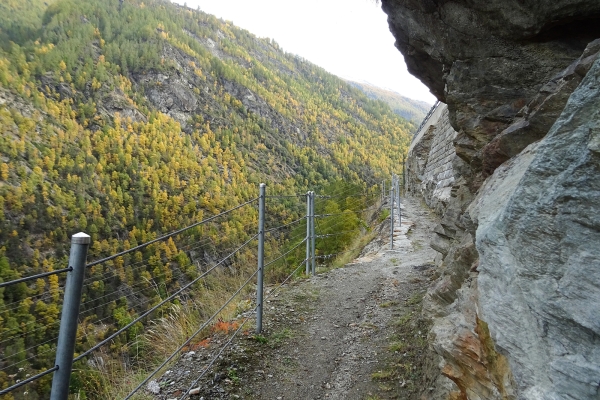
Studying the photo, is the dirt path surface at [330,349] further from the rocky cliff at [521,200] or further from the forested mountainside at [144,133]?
the forested mountainside at [144,133]

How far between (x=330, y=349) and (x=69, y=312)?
3054 mm

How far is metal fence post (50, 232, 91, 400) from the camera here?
63.2 inches

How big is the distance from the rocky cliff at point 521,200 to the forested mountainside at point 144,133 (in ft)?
45.0

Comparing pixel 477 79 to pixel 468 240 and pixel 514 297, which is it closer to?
pixel 468 240

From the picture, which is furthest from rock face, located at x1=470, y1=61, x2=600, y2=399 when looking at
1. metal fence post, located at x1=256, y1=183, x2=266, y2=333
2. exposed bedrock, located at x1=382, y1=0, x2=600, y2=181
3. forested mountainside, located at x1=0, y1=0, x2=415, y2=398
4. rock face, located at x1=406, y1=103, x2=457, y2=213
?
forested mountainside, located at x1=0, y1=0, x2=415, y2=398

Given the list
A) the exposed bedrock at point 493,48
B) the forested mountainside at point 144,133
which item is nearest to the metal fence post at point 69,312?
the exposed bedrock at point 493,48

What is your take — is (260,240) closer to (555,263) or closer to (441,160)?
(555,263)

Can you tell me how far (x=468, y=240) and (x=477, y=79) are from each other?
1333 mm

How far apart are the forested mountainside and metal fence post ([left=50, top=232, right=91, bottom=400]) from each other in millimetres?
15273

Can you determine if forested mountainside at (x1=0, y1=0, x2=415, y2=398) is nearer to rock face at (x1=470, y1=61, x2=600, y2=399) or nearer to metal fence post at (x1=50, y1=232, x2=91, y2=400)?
rock face at (x1=470, y1=61, x2=600, y2=399)

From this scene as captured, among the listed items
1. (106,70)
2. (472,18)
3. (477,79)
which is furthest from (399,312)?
(106,70)

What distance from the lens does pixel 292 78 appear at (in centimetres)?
13150

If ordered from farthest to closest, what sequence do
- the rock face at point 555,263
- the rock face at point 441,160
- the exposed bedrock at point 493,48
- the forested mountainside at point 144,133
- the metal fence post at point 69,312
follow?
the forested mountainside at point 144,133 → the rock face at point 441,160 → the exposed bedrock at point 493,48 → the metal fence post at point 69,312 → the rock face at point 555,263

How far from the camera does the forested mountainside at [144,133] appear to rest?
4656 cm
